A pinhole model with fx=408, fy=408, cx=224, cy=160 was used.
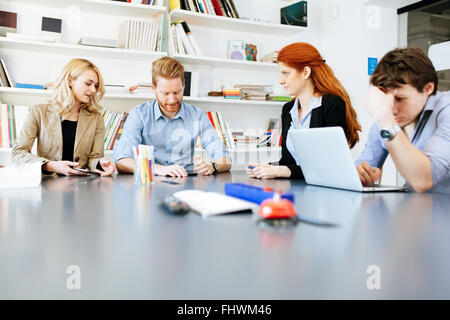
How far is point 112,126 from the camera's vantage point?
307cm

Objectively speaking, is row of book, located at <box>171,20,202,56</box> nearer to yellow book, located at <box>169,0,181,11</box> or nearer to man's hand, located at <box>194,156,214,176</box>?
yellow book, located at <box>169,0,181,11</box>

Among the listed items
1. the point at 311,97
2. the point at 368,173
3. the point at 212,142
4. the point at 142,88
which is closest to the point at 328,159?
the point at 368,173

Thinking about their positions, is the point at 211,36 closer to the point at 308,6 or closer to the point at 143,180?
the point at 308,6

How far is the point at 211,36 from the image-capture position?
3.64 meters

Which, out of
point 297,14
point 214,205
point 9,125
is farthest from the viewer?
point 297,14

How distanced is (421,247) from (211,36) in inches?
131

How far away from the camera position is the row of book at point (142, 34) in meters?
3.12

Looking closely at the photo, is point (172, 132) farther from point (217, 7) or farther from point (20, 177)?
point (217, 7)

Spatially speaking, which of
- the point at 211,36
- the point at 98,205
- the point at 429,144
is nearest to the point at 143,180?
the point at 98,205

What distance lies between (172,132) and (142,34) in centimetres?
114

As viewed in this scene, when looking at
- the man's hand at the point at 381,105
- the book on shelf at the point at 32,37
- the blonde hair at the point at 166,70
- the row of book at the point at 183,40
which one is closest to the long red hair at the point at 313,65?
the blonde hair at the point at 166,70

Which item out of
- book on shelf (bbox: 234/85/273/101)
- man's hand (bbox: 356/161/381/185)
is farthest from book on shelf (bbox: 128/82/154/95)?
man's hand (bbox: 356/161/381/185)

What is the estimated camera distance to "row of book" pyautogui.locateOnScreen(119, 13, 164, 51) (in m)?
3.12
